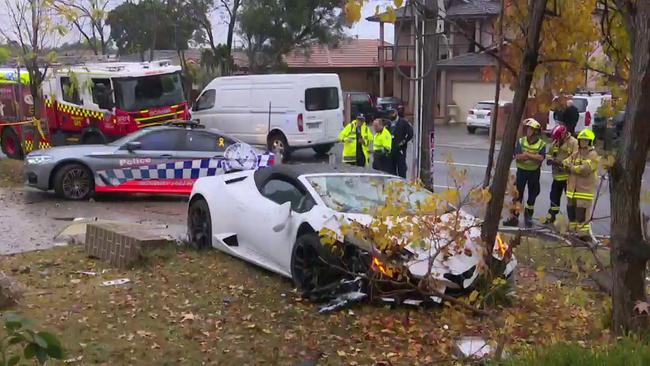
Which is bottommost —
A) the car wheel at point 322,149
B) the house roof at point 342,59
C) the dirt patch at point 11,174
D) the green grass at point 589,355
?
the car wheel at point 322,149

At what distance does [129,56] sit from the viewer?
131 feet

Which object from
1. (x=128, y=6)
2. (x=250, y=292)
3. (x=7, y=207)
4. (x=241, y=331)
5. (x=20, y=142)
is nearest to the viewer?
(x=241, y=331)

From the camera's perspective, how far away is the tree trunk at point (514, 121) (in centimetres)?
499

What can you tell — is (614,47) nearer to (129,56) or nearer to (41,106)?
(41,106)

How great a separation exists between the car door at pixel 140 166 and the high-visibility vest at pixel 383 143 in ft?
11.8

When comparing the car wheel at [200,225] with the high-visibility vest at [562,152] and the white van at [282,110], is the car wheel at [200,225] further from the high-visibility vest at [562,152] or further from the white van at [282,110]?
the white van at [282,110]

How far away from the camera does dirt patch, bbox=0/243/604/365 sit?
18.0ft

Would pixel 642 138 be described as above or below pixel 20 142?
above

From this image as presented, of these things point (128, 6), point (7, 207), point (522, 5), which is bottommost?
point (7, 207)

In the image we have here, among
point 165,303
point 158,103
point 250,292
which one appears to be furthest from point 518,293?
point 158,103

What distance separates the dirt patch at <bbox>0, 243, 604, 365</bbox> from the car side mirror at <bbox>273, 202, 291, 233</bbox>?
0.53 meters

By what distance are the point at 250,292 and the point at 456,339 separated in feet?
7.64

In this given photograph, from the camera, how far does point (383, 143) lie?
1475cm

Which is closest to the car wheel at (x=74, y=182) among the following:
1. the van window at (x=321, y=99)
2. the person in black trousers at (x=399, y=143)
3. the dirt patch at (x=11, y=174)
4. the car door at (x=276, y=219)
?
the dirt patch at (x=11, y=174)
